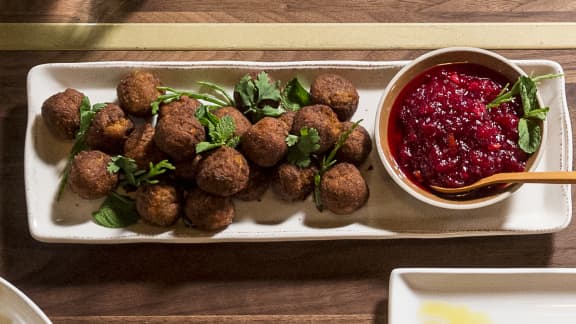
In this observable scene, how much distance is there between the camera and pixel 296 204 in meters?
2.56

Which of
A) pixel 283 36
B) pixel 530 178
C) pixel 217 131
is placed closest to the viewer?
pixel 530 178

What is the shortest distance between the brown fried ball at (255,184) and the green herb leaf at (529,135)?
38.3 inches

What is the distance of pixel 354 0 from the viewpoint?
2818 millimetres

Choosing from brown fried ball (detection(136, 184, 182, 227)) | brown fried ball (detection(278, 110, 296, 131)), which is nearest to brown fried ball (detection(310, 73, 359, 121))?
brown fried ball (detection(278, 110, 296, 131))

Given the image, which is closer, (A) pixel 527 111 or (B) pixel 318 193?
(A) pixel 527 111

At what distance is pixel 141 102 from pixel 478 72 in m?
1.33

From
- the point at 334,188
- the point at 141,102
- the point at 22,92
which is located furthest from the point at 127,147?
the point at 334,188

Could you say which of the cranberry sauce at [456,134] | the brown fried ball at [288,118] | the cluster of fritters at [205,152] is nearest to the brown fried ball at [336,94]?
the cluster of fritters at [205,152]

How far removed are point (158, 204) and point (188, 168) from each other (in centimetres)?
→ 18

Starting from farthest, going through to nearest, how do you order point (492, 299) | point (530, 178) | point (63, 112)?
point (492, 299), point (63, 112), point (530, 178)

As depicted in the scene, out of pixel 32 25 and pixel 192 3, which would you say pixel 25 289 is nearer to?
pixel 32 25

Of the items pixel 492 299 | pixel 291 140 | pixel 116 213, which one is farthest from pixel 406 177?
pixel 116 213

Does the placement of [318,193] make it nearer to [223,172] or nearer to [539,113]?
[223,172]

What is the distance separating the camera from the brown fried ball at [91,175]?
2420mm
